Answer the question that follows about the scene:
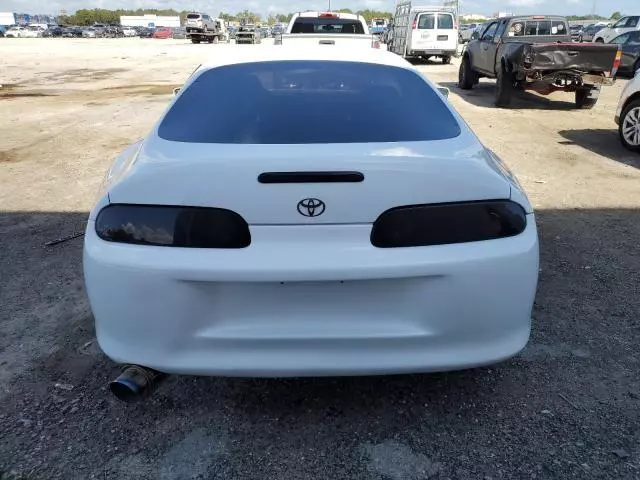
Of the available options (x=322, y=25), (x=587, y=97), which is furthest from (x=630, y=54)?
(x=322, y=25)

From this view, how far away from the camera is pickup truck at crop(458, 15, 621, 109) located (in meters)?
10.3

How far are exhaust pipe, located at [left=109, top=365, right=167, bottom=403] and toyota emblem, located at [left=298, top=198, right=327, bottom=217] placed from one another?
92 cm

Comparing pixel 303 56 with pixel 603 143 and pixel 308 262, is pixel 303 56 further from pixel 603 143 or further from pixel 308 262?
pixel 603 143

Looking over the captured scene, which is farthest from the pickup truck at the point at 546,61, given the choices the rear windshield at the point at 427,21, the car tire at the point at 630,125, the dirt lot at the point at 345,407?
the rear windshield at the point at 427,21

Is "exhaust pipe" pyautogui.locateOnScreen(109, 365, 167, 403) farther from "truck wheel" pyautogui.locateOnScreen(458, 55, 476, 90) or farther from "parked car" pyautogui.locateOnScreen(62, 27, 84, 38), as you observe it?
"parked car" pyautogui.locateOnScreen(62, 27, 84, 38)

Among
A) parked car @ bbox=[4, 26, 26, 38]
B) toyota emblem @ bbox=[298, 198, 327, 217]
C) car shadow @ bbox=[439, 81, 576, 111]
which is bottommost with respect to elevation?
parked car @ bbox=[4, 26, 26, 38]

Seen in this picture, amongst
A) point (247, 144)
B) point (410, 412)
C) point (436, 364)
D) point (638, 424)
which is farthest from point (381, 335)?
→ point (638, 424)

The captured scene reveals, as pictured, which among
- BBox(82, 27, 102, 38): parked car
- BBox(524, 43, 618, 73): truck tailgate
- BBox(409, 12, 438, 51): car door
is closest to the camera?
BBox(524, 43, 618, 73): truck tailgate

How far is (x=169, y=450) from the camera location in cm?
231

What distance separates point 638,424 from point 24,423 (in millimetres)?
2695

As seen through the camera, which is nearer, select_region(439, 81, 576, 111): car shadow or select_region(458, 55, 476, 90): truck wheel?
select_region(439, 81, 576, 111): car shadow

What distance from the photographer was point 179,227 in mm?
2082

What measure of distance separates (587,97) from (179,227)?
1149 cm

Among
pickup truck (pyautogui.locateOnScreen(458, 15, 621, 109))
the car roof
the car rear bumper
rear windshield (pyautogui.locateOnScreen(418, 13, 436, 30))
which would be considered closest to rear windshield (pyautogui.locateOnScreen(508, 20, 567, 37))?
pickup truck (pyautogui.locateOnScreen(458, 15, 621, 109))
